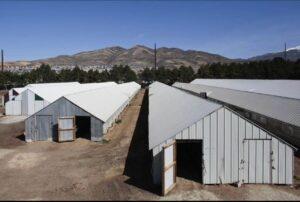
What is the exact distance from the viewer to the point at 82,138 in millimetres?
31781

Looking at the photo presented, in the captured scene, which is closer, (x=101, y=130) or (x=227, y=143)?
(x=227, y=143)

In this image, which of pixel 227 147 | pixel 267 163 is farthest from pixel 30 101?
pixel 267 163

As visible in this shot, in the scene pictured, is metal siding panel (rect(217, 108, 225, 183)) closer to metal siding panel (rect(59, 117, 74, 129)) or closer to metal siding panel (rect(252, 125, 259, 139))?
metal siding panel (rect(252, 125, 259, 139))

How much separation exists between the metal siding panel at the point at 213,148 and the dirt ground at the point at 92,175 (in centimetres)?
55

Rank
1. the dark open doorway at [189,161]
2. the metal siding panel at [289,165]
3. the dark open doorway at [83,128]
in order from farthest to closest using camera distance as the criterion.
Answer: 1. the dark open doorway at [83,128]
2. the dark open doorway at [189,161]
3. the metal siding panel at [289,165]

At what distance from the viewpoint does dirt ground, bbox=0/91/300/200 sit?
677 inches

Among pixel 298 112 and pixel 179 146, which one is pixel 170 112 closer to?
pixel 179 146

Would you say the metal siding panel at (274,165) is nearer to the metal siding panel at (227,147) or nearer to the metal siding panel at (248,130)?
the metal siding panel at (248,130)

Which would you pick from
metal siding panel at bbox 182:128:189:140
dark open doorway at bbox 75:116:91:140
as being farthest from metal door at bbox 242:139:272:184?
dark open doorway at bbox 75:116:91:140

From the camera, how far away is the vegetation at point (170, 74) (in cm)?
8666

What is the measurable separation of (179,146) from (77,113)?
34.2 feet

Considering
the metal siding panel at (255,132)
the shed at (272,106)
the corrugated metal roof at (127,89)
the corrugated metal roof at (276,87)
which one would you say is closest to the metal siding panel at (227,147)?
the metal siding panel at (255,132)

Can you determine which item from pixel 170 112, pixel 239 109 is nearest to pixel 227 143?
pixel 170 112

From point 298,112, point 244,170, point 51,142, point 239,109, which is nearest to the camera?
point 244,170
